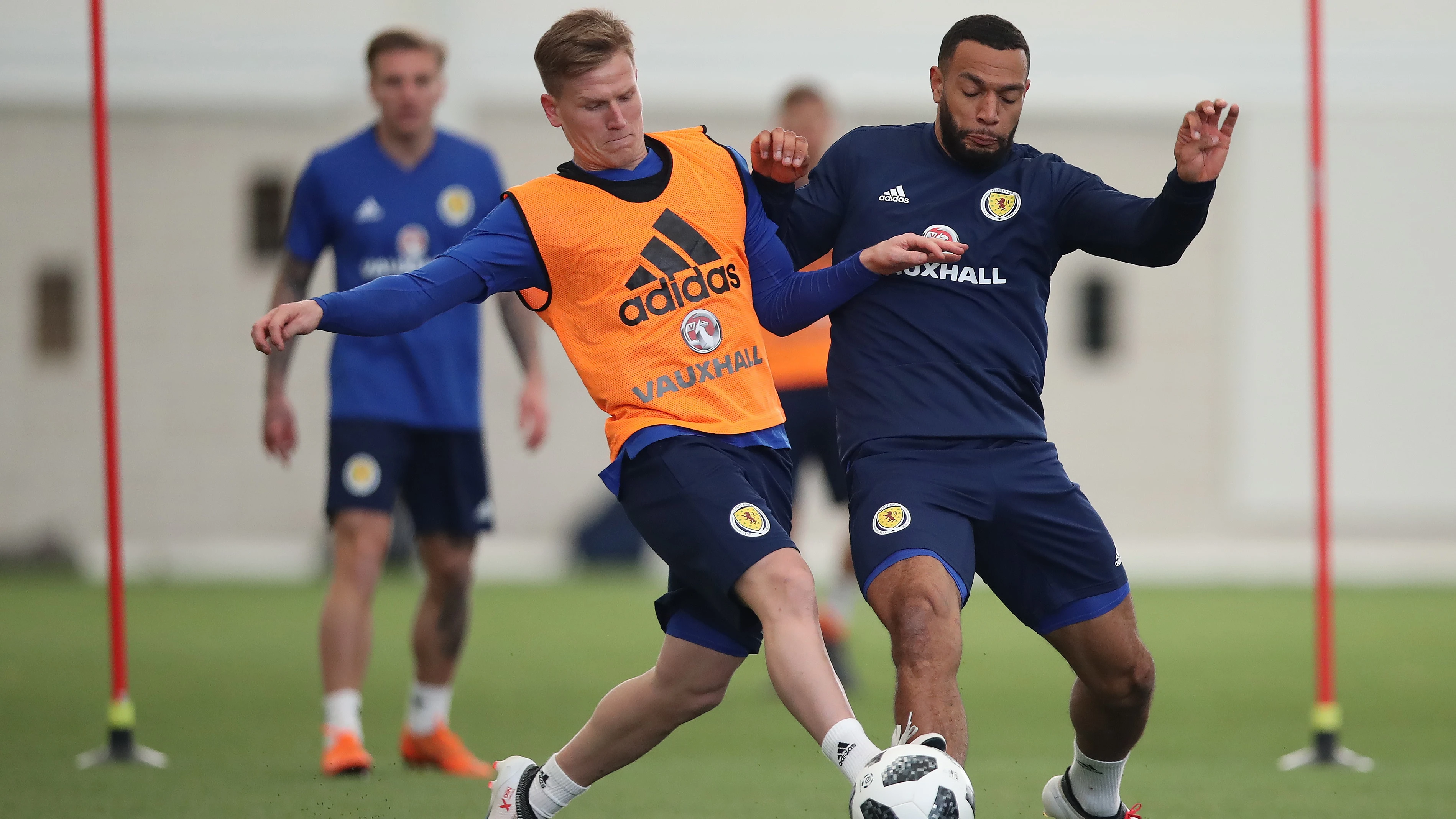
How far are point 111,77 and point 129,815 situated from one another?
12.5 m

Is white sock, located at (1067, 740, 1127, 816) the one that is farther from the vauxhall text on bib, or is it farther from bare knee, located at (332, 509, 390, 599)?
bare knee, located at (332, 509, 390, 599)

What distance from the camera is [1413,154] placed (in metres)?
16.5

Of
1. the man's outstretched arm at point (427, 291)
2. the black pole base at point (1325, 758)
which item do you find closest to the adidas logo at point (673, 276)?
the man's outstretched arm at point (427, 291)

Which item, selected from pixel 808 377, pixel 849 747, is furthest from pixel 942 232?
pixel 808 377

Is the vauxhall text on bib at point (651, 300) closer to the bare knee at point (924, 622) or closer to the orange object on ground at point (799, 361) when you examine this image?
the bare knee at point (924, 622)

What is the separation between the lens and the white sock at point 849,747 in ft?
11.3

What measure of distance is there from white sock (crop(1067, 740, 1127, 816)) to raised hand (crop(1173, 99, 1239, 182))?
1.54m

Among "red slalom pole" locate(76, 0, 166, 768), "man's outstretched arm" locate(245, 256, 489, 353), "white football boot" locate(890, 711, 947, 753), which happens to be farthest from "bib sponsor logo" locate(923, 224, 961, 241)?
"red slalom pole" locate(76, 0, 166, 768)

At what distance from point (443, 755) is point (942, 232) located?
104 inches

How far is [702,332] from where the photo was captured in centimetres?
392

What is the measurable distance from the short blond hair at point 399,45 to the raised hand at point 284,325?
2.38 metres

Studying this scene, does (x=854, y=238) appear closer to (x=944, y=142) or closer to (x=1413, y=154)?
(x=944, y=142)

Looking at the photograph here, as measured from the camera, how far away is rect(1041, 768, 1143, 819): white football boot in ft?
14.8

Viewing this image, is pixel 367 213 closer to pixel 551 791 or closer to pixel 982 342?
pixel 551 791
